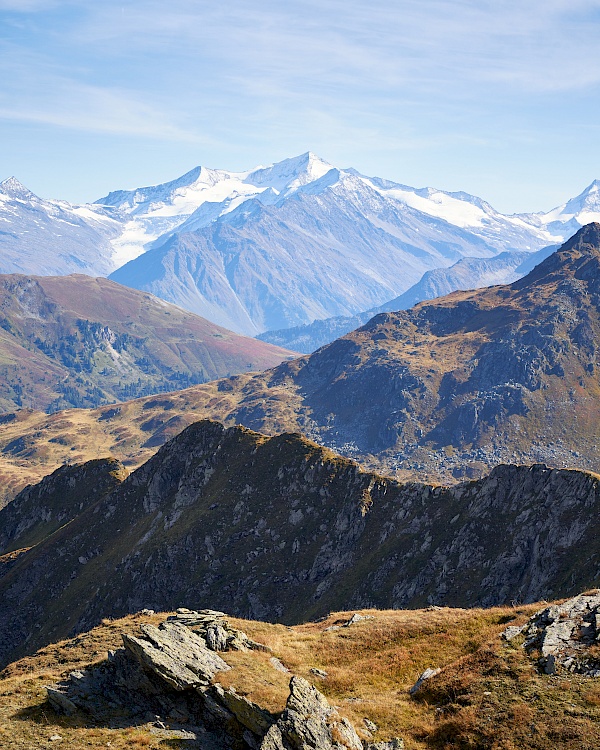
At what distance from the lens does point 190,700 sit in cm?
4103

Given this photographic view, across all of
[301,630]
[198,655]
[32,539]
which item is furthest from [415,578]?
[32,539]

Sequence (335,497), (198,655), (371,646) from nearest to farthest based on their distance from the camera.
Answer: (198,655)
(371,646)
(335,497)

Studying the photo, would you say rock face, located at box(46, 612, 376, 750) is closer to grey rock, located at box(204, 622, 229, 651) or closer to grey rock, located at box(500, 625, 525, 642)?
grey rock, located at box(204, 622, 229, 651)

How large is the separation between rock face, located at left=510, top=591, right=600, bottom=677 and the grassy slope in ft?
3.05

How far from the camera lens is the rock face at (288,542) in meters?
93.8

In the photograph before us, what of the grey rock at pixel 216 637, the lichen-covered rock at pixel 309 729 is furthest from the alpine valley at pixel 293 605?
the grey rock at pixel 216 637

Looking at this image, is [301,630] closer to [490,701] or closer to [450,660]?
[450,660]

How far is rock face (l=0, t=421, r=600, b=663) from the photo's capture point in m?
93.8

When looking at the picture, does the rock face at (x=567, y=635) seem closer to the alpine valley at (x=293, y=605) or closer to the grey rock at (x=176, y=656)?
the alpine valley at (x=293, y=605)

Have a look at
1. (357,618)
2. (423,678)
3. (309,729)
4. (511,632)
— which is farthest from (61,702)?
(511,632)

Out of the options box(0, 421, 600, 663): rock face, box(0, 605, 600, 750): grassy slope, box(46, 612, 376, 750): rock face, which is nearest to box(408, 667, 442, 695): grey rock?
box(0, 605, 600, 750): grassy slope

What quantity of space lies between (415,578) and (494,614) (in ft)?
165

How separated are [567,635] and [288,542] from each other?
8311cm

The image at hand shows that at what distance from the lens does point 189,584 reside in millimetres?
121500
